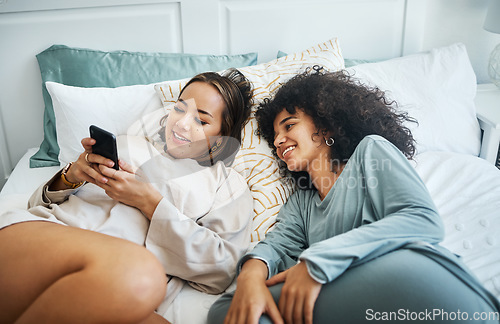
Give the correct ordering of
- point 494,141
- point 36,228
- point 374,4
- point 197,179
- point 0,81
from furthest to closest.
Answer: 1. point 374,4
2. point 0,81
3. point 494,141
4. point 197,179
5. point 36,228

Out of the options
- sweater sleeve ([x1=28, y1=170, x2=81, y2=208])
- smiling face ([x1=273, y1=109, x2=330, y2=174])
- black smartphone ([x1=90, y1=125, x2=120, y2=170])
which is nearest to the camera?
black smartphone ([x1=90, y1=125, x2=120, y2=170])

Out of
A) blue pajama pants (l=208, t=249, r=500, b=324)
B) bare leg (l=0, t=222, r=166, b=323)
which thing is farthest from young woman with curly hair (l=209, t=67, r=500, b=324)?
bare leg (l=0, t=222, r=166, b=323)

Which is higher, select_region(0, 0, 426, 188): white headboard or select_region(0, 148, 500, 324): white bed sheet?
select_region(0, 0, 426, 188): white headboard

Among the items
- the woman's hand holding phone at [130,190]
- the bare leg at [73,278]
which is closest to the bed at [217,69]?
the woman's hand holding phone at [130,190]

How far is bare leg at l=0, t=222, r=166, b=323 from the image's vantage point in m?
0.79

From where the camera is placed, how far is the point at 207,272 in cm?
109

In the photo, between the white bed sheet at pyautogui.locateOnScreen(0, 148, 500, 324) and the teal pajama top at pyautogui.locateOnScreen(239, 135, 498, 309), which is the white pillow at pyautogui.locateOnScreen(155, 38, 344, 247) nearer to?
the teal pajama top at pyautogui.locateOnScreen(239, 135, 498, 309)

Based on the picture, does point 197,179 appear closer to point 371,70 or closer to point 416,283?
point 416,283

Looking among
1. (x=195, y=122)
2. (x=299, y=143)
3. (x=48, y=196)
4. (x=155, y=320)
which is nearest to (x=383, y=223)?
(x=299, y=143)

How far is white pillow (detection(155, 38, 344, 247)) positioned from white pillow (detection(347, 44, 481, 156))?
154mm

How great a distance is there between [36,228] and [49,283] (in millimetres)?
158

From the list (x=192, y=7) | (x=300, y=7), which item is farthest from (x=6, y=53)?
(x=300, y=7)

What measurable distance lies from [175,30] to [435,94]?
3.64 feet

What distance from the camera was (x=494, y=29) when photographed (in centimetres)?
186
